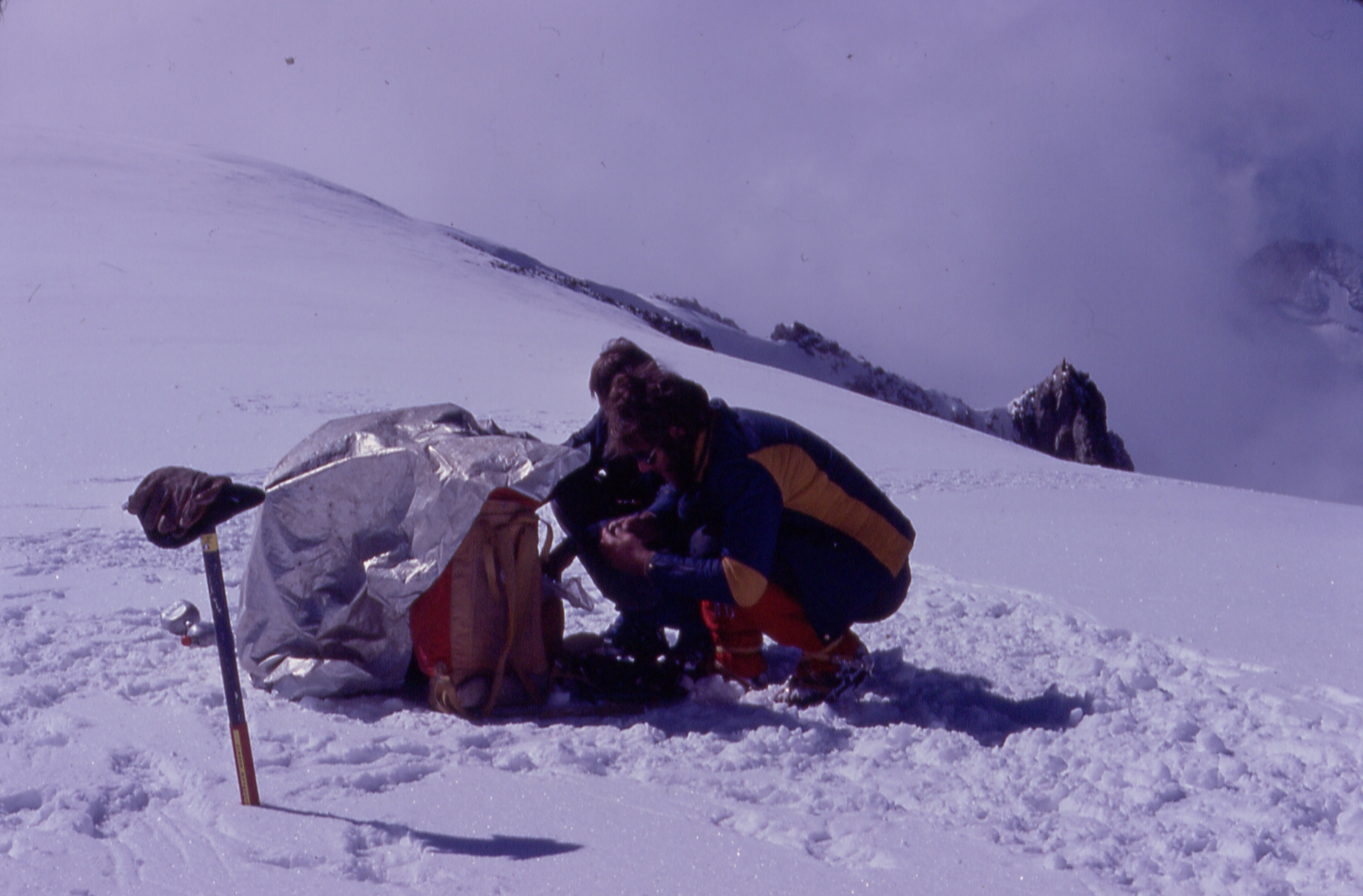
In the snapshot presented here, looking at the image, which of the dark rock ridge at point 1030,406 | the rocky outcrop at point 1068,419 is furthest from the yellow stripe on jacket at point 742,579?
the rocky outcrop at point 1068,419

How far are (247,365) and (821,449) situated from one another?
864cm

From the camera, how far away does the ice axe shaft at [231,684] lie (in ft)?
6.21

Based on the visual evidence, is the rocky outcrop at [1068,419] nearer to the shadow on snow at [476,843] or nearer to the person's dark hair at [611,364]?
the person's dark hair at [611,364]

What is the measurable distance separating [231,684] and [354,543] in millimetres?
777

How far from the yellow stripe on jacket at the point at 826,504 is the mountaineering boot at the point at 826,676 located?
0.90ft

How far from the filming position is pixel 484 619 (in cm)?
260

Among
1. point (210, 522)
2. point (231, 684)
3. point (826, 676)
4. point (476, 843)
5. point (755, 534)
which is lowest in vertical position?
point (476, 843)

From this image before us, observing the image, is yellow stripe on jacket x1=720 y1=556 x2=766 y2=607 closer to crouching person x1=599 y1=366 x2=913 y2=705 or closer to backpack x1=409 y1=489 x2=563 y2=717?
crouching person x1=599 y1=366 x2=913 y2=705

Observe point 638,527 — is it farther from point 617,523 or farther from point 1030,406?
point 1030,406

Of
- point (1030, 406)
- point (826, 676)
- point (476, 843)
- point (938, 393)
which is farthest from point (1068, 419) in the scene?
point (476, 843)

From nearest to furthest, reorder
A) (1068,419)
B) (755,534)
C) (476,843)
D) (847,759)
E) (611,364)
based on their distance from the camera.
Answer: (476,843)
(847,759)
(755,534)
(611,364)
(1068,419)

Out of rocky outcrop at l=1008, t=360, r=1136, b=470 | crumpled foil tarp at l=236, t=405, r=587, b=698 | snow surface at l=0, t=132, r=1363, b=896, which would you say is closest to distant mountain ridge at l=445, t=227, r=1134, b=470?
rocky outcrop at l=1008, t=360, r=1136, b=470

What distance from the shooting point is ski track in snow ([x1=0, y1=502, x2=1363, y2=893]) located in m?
1.80

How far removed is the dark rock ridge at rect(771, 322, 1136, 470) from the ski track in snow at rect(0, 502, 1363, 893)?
4325 centimetres
